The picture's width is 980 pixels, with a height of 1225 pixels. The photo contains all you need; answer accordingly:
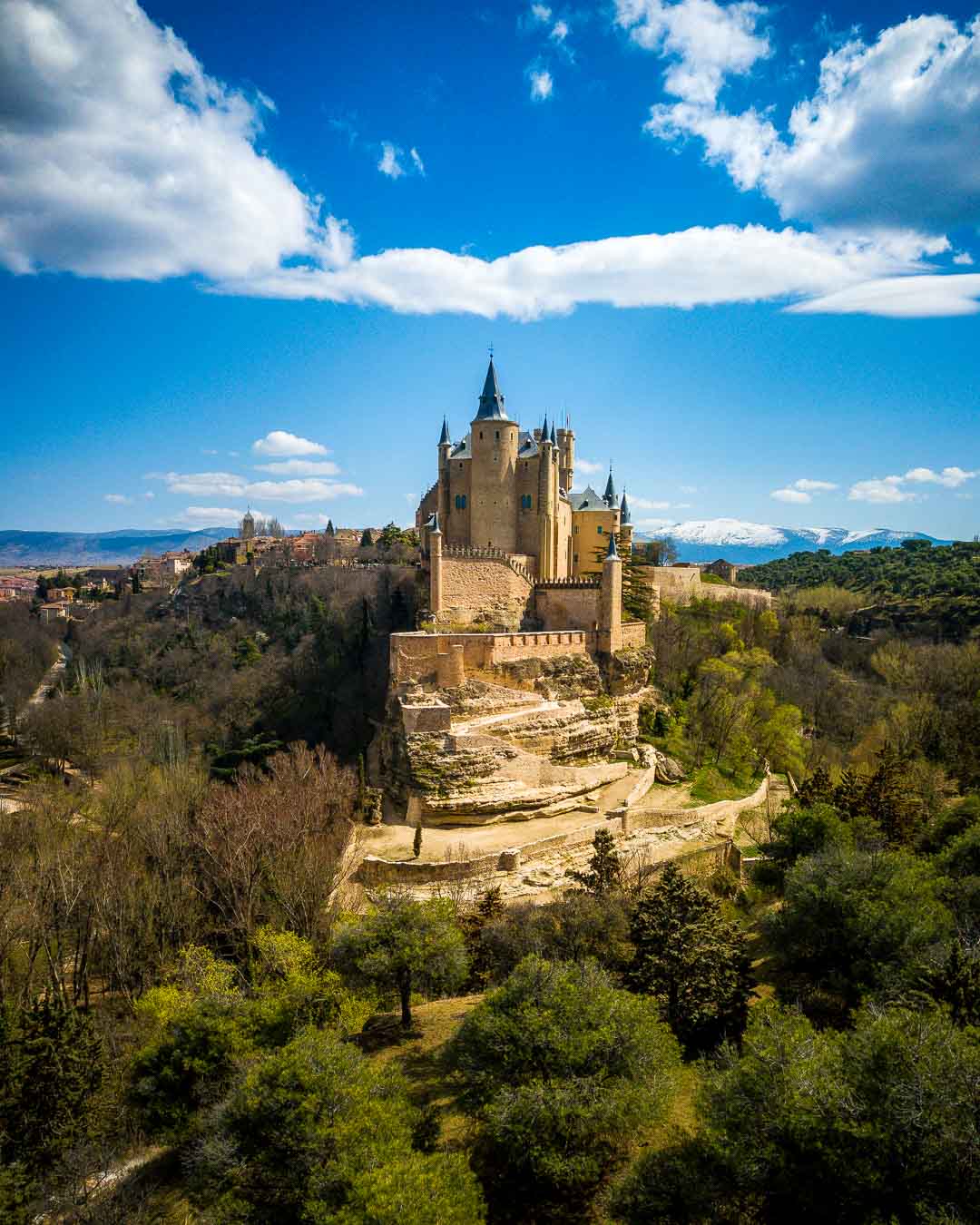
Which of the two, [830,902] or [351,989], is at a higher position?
[830,902]

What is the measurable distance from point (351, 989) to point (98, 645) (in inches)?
2385

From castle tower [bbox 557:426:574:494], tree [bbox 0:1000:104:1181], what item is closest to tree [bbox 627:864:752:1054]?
tree [bbox 0:1000:104:1181]

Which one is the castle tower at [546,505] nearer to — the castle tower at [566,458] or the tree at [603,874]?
the castle tower at [566,458]

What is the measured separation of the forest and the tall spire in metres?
20.5

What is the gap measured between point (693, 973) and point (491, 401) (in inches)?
1236

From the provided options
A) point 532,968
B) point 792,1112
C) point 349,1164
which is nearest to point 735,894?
point 532,968

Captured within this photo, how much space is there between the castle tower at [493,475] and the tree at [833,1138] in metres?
30.8

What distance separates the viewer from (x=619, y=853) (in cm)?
2711

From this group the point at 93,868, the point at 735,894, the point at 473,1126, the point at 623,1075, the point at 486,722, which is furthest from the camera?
the point at 486,722

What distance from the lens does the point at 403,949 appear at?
16438mm

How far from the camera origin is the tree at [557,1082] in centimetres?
1148

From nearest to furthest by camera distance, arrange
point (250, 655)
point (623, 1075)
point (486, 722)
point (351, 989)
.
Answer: point (623, 1075), point (351, 989), point (486, 722), point (250, 655)

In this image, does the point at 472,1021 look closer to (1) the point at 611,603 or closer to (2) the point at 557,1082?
(2) the point at 557,1082

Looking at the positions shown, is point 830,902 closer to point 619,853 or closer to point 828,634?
point 619,853
